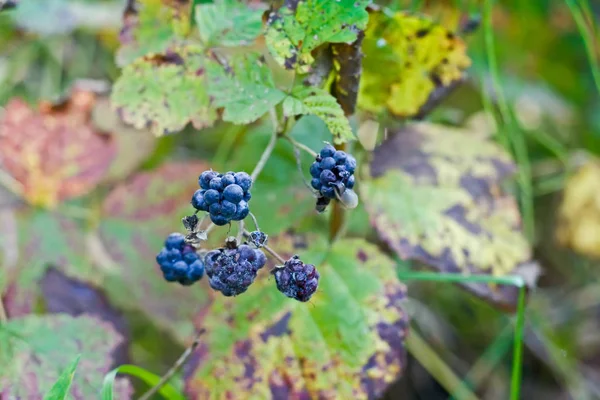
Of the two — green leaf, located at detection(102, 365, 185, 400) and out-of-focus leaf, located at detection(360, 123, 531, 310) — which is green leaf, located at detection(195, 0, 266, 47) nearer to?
out-of-focus leaf, located at detection(360, 123, 531, 310)

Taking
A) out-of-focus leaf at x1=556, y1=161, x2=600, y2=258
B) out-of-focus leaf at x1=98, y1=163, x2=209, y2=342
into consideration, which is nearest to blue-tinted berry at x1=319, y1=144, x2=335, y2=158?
Answer: out-of-focus leaf at x1=98, y1=163, x2=209, y2=342

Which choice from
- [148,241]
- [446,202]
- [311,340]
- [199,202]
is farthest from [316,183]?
[148,241]

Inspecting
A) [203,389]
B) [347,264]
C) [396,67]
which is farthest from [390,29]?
[203,389]

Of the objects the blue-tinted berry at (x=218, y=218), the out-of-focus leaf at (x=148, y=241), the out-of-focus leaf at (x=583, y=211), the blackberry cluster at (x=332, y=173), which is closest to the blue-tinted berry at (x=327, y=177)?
the blackberry cluster at (x=332, y=173)

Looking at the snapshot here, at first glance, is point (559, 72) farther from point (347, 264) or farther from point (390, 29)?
point (347, 264)

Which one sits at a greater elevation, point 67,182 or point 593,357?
point 67,182

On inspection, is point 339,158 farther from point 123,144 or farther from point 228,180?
point 123,144
